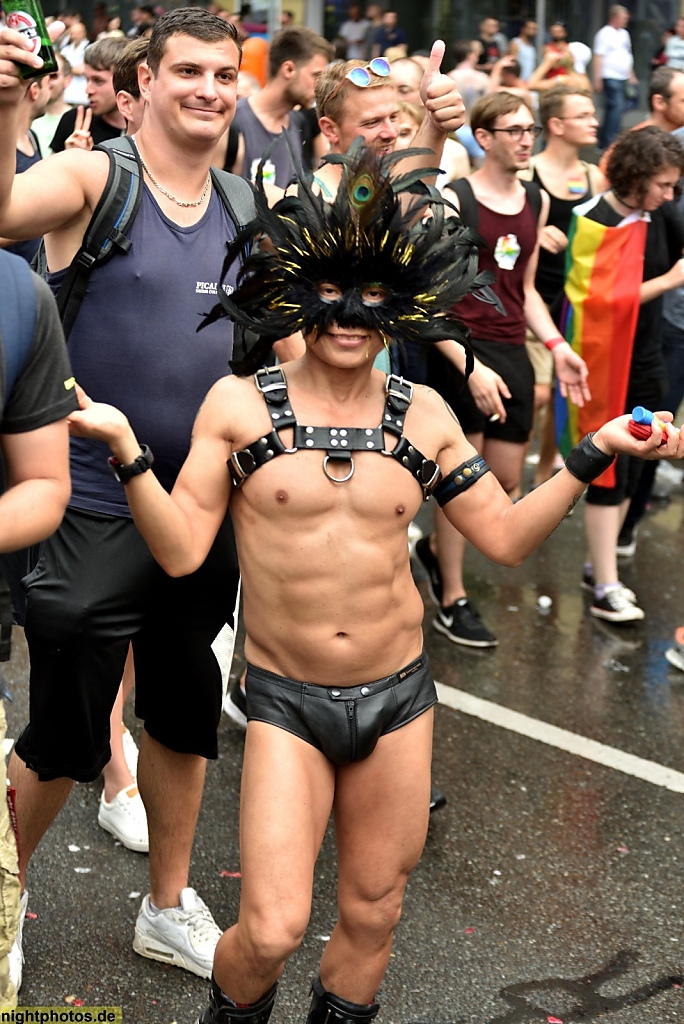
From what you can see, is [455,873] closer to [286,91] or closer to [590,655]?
[590,655]

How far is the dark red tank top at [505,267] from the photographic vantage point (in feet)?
20.4

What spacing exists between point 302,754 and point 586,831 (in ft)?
5.99

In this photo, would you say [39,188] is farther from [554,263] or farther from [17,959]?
[554,263]

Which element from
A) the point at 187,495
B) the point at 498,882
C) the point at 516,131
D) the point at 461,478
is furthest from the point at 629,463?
the point at 187,495

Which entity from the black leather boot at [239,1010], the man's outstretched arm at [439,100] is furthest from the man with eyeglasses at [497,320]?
the black leather boot at [239,1010]

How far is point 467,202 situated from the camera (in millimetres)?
6172

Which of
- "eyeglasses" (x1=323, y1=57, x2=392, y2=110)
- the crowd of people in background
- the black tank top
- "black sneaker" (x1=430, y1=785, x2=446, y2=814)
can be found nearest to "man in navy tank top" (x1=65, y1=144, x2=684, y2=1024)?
the crowd of people in background

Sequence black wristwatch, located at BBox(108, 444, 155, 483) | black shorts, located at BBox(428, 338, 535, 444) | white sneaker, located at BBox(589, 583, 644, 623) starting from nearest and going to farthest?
black wristwatch, located at BBox(108, 444, 155, 483) < black shorts, located at BBox(428, 338, 535, 444) < white sneaker, located at BBox(589, 583, 644, 623)

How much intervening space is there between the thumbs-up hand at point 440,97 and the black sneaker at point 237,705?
8.01 ft

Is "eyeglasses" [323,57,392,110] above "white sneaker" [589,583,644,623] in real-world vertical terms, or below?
above

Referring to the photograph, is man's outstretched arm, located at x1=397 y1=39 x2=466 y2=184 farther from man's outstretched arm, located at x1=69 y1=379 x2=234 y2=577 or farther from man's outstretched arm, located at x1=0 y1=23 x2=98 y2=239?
man's outstretched arm, located at x1=69 y1=379 x2=234 y2=577

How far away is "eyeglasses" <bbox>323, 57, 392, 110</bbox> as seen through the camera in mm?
4473

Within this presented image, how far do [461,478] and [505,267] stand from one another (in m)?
3.20

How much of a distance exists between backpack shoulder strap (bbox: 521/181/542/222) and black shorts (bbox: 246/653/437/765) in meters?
3.79
